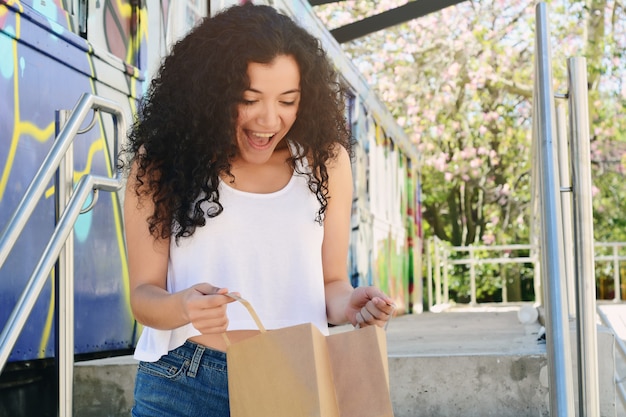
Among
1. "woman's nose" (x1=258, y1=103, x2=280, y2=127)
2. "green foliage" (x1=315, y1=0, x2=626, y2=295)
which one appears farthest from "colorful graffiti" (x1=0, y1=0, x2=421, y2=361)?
"green foliage" (x1=315, y1=0, x2=626, y2=295)

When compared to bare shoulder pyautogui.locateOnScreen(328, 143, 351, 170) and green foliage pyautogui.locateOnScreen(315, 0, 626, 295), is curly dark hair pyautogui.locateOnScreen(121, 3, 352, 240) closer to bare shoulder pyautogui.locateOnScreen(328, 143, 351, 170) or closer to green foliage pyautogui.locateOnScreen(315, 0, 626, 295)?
bare shoulder pyautogui.locateOnScreen(328, 143, 351, 170)

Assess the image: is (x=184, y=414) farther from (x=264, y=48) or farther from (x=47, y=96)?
A: (x=47, y=96)

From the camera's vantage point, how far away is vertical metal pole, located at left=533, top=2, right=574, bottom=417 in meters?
2.80

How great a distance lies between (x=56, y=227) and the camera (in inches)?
104

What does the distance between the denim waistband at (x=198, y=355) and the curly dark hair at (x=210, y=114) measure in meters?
0.21

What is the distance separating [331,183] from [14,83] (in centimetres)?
187

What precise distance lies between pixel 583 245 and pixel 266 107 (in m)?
1.56

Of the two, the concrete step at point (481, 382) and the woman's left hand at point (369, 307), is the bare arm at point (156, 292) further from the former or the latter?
the concrete step at point (481, 382)

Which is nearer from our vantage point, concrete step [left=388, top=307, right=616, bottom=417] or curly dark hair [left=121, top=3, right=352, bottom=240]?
curly dark hair [left=121, top=3, right=352, bottom=240]

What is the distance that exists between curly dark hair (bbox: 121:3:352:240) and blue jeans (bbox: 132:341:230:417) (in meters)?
Answer: 0.24

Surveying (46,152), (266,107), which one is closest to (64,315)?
(46,152)

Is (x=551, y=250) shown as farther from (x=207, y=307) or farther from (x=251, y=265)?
(x=207, y=307)

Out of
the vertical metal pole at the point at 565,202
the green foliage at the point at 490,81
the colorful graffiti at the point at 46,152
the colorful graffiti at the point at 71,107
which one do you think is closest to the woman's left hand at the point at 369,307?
the vertical metal pole at the point at 565,202

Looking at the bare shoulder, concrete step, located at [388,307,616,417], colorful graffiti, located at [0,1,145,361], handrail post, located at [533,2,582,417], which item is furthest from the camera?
concrete step, located at [388,307,616,417]
